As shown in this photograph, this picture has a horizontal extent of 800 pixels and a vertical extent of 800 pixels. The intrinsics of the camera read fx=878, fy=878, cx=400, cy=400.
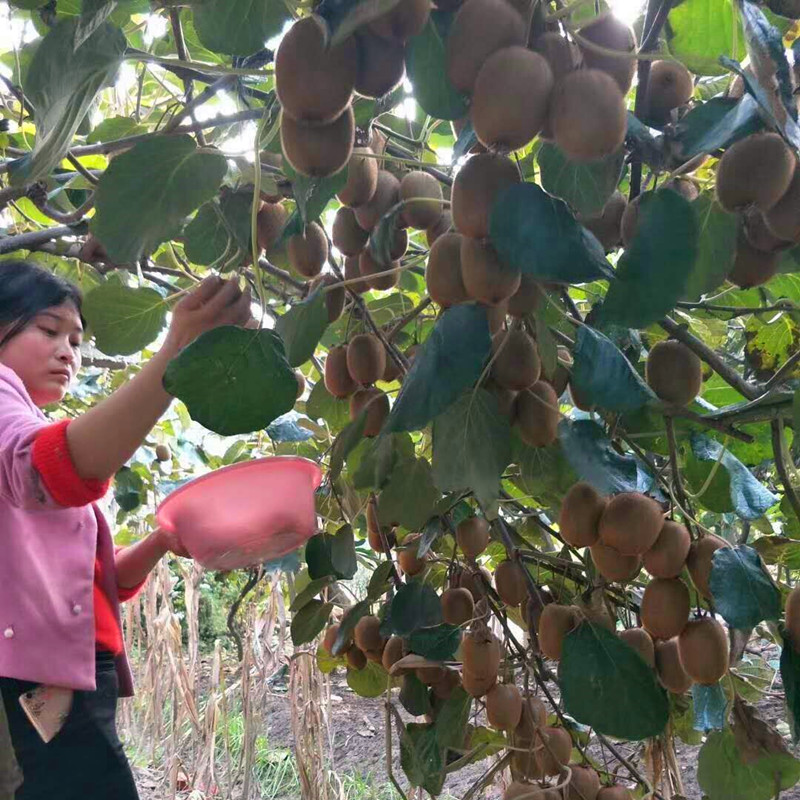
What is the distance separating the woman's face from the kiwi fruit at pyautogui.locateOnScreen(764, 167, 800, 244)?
1.01 metres

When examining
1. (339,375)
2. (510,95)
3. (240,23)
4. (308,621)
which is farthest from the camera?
(308,621)

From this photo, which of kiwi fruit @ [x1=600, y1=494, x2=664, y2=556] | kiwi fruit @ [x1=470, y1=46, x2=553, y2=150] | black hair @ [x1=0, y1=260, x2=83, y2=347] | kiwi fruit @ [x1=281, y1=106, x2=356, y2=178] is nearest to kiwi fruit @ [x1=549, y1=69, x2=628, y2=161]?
kiwi fruit @ [x1=470, y1=46, x2=553, y2=150]

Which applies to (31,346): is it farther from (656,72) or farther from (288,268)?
(656,72)

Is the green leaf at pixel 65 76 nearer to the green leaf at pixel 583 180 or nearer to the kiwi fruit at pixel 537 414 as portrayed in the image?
the green leaf at pixel 583 180

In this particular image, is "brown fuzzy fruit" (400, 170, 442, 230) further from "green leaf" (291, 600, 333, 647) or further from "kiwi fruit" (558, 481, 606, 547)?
"green leaf" (291, 600, 333, 647)

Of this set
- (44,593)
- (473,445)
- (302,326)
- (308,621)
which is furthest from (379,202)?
(44,593)

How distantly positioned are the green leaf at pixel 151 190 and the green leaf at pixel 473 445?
236 mm

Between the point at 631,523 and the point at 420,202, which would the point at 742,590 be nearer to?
the point at 631,523

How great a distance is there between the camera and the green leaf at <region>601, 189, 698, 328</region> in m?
0.49

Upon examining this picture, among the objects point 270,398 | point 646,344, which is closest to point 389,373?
point 646,344

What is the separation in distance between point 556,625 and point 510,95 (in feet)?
1.83

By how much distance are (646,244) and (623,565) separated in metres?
0.33

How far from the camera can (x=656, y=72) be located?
0.59m

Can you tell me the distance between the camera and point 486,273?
0.51 metres
